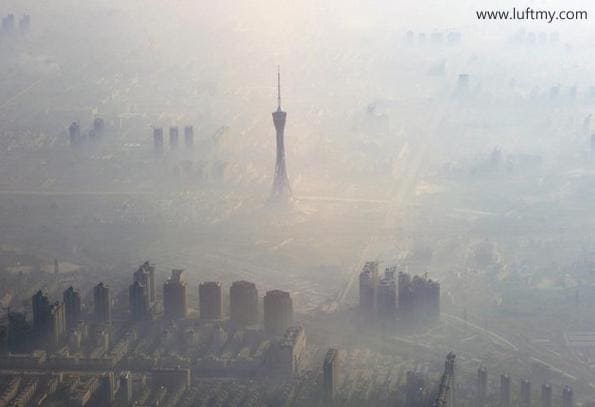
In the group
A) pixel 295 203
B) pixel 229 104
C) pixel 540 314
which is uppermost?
pixel 229 104

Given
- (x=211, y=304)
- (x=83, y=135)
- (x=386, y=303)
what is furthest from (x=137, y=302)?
(x=83, y=135)

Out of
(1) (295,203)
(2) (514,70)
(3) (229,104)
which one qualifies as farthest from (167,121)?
(2) (514,70)

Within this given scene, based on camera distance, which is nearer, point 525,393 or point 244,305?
point 525,393

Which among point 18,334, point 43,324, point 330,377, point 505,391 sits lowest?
point 505,391

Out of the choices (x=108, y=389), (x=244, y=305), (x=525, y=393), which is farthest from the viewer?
(x=244, y=305)

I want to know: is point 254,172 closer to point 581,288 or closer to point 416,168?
point 416,168

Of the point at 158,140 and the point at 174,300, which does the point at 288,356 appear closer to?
the point at 174,300

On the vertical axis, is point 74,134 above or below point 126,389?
above
